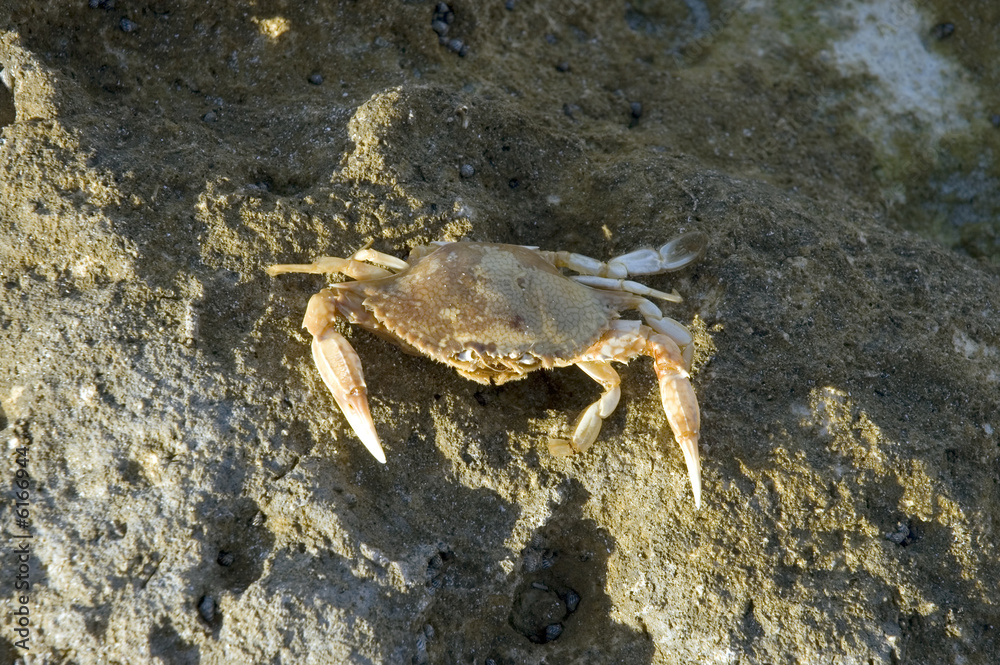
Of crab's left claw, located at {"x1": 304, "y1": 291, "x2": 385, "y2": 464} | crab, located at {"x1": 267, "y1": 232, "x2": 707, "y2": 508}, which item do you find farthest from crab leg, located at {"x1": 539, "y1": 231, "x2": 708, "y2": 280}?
crab's left claw, located at {"x1": 304, "y1": 291, "x2": 385, "y2": 464}

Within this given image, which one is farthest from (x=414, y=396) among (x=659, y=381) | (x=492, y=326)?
(x=659, y=381)

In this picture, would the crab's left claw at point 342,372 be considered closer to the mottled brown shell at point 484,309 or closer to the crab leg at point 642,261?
the mottled brown shell at point 484,309

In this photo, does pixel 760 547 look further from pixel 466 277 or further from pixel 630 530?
pixel 466 277

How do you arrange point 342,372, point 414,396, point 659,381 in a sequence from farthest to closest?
point 414,396 < point 659,381 < point 342,372

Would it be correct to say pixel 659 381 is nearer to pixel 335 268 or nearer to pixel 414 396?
pixel 414 396

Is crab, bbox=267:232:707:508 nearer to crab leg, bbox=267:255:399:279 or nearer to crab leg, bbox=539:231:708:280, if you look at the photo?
crab leg, bbox=267:255:399:279

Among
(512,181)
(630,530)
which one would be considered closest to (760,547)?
(630,530)
